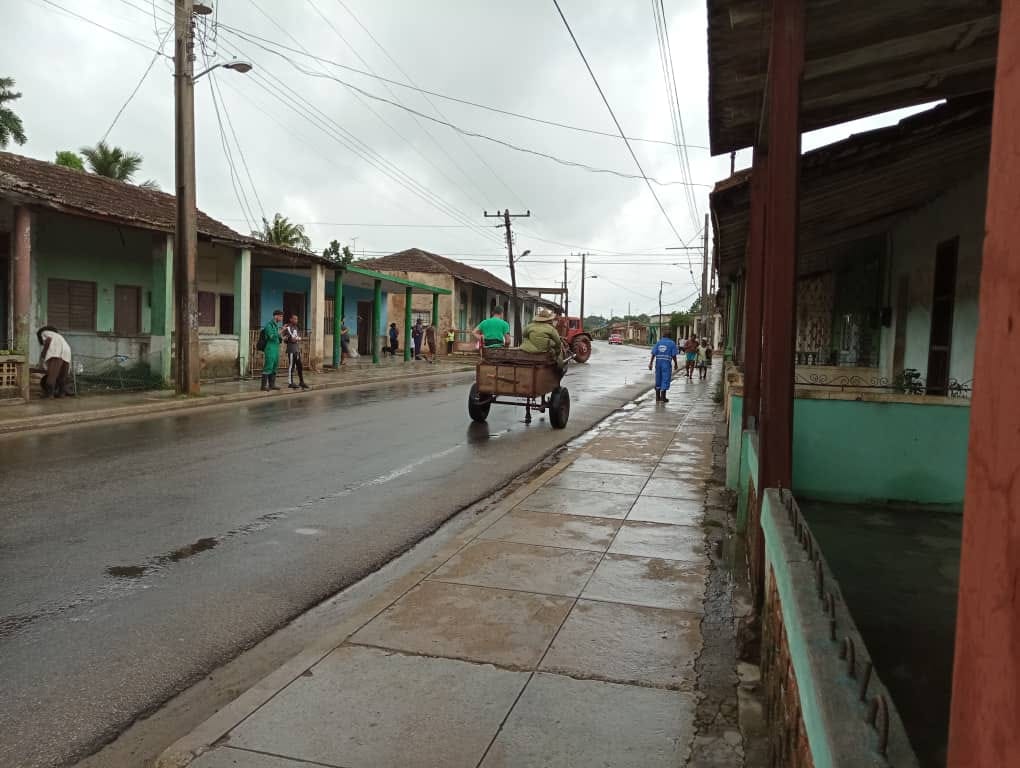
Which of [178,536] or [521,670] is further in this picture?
[178,536]

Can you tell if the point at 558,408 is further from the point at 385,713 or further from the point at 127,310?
the point at 127,310

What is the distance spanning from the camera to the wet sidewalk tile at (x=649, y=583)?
4793mm

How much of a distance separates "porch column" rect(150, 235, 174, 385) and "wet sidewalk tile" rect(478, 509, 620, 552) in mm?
13726

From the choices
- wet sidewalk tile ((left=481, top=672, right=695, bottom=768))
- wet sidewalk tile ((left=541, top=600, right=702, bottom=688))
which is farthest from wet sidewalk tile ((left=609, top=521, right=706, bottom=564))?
wet sidewalk tile ((left=481, top=672, right=695, bottom=768))

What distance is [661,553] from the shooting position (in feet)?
19.1

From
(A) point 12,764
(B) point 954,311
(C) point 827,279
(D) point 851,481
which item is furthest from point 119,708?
(C) point 827,279

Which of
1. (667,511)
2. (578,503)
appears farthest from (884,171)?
(578,503)

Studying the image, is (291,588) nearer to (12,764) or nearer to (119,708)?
(119,708)

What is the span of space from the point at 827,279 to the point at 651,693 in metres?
13.7

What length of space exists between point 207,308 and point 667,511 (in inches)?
774

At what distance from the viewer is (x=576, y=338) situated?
71.2 ft

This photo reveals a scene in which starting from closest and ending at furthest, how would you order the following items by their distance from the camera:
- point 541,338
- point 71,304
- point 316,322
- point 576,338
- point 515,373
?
point 515,373 < point 541,338 < point 71,304 < point 576,338 < point 316,322

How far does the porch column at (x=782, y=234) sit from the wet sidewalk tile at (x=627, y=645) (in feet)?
3.16

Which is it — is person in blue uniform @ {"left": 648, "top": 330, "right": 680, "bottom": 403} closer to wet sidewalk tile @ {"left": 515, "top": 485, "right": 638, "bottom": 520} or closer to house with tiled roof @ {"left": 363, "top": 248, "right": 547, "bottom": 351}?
wet sidewalk tile @ {"left": 515, "top": 485, "right": 638, "bottom": 520}
